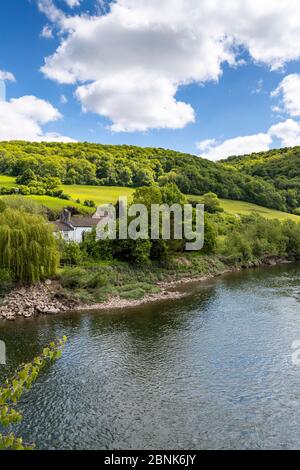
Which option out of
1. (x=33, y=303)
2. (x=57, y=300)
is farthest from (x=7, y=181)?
(x=33, y=303)

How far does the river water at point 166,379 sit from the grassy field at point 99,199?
113ft

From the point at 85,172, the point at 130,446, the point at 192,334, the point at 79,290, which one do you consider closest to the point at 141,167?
the point at 85,172

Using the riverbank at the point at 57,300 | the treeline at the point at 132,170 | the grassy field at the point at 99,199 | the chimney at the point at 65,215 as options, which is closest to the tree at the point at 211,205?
the grassy field at the point at 99,199

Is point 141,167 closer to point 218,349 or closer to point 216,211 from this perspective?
point 216,211

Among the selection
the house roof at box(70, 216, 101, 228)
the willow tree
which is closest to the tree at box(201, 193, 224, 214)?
the house roof at box(70, 216, 101, 228)

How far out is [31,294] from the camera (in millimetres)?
31297

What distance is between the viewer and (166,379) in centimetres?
1931

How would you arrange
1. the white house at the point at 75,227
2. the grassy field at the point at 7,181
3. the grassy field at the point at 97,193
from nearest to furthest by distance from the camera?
the white house at the point at 75,227, the grassy field at the point at 7,181, the grassy field at the point at 97,193

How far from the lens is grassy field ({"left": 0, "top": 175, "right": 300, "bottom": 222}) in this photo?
6185 centimetres

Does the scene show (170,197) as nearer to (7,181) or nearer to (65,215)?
(65,215)

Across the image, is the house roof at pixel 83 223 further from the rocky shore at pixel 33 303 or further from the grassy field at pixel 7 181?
the grassy field at pixel 7 181

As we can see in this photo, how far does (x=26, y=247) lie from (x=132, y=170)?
63.3 metres

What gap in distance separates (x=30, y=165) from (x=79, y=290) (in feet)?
168

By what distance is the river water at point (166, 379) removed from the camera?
48.7ft
